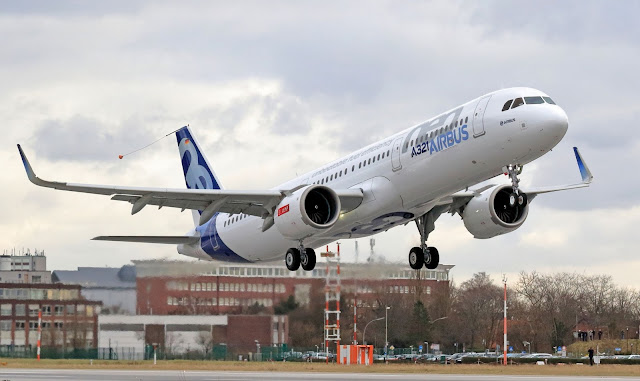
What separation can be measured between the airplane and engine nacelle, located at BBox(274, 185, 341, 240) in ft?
0.17

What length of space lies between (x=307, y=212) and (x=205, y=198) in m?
4.60

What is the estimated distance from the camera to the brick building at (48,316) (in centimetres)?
5840

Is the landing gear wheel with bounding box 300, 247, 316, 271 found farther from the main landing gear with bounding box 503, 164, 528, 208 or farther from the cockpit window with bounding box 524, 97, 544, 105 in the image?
the cockpit window with bounding box 524, 97, 544, 105

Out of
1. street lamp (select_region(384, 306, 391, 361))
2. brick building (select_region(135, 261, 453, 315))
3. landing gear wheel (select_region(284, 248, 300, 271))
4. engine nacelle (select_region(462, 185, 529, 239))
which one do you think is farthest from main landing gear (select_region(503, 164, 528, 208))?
street lamp (select_region(384, 306, 391, 361))

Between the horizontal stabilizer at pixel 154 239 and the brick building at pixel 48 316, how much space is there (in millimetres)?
6784

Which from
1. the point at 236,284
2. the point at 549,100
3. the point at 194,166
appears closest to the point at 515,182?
the point at 549,100

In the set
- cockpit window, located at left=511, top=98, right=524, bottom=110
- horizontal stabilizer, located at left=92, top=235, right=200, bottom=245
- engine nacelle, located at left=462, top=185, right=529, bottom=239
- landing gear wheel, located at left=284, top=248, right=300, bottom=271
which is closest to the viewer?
cockpit window, located at left=511, top=98, right=524, bottom=110

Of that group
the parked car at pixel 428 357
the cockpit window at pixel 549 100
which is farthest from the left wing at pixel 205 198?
the parked car at pixel 428 357

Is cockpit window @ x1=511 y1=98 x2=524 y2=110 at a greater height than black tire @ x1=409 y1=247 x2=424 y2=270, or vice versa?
cockpit window @ x1=511 y1=98 x2=524 y2=110

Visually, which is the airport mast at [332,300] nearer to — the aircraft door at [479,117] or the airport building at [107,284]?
the airport building at [107,284]

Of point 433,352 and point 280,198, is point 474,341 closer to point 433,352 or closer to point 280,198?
point 433,352

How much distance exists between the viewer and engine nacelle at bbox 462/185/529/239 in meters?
45.1

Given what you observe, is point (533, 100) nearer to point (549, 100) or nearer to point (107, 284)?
point (549, 100)

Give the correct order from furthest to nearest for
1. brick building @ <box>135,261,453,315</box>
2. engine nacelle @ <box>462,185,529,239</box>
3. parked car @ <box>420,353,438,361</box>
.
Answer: parked car @ <box>420,353,438,361</box>
brick building @ <box>135,261,453,315</box>
engine nacelle @ <box>462,185,529,239</box>
